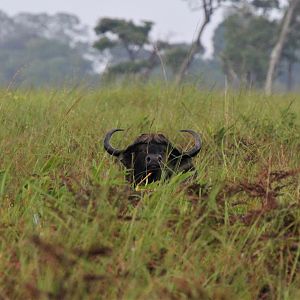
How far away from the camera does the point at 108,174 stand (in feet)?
10.1

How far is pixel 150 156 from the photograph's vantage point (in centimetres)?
400

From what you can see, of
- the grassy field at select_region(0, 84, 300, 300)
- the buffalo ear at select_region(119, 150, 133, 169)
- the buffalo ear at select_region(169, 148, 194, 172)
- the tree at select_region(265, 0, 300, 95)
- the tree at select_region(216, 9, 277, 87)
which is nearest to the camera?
the grassy field at select_region(0, 84, 300, 300)

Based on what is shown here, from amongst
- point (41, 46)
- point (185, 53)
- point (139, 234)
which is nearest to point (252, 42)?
point (185, 53)

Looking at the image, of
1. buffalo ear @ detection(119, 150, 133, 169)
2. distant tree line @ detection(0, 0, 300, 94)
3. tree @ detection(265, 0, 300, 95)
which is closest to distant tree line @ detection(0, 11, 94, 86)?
distant tree line @ detection(0, 0, 300, 94)

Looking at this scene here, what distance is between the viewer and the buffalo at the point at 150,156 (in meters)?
4.01

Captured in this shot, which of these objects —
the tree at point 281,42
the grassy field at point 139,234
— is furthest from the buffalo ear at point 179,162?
the tree at point 281,42

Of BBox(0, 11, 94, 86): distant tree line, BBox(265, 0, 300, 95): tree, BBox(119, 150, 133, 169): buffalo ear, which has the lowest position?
BBox(0, 11, 94, 86): distant tree line

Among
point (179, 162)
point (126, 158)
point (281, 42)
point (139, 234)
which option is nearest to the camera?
point (139, 234)

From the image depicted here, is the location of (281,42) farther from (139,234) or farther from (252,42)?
(139,234)

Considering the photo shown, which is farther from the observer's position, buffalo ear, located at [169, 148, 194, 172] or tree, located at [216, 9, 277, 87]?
tree, located at [216, 9, 277, 87]

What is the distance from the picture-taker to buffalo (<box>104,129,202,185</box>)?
401 centimetres

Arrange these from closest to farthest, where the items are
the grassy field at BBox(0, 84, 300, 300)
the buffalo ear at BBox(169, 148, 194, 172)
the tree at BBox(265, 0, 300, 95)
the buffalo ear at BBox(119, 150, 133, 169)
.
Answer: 1. the grassy field at BBox(0, 84, 300, 300)
2. the buffalo ear at BBox(169, 148, 194, 172)
3. the buffalo ear at BBox(119, 150, 133, 169)
4. the tree at BBox(265, 0, 300, 95)

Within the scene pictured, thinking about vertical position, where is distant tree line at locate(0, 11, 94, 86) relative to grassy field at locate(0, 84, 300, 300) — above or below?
below

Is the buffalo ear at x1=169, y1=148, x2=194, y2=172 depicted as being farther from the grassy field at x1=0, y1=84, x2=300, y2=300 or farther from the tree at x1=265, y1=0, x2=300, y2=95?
the tree at x1=265, y1=0, x2=300, y2=95
